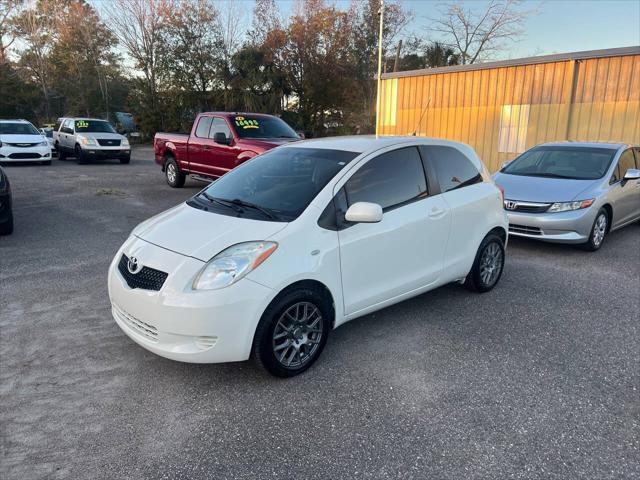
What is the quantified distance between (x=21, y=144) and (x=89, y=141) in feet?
7.04

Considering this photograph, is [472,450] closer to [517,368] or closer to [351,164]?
[517,368]

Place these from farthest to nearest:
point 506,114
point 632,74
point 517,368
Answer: point 506,114, point 632,74, point 517,368

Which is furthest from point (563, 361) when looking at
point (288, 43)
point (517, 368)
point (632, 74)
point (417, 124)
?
point (288, 43)

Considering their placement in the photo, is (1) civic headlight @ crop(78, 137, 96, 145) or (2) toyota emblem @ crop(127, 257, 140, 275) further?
(1) civic headlight @ crop(78, 137, 96, 145)

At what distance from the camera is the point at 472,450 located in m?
2.70

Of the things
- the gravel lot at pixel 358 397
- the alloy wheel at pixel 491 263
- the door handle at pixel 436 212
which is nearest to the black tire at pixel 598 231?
the gravel lot at pixel 358 397

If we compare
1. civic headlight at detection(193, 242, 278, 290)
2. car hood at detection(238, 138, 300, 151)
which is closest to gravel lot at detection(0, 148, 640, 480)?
civic headlight at detection(193, 242, 278, 290)

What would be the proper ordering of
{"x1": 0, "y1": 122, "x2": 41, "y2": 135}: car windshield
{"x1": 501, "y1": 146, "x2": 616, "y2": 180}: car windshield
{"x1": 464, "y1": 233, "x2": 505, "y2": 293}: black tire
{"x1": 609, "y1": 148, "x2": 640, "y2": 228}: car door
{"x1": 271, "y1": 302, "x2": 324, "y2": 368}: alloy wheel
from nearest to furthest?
{"x1": 271, "y1": 302, "x2": 324, "y2": 368}: alloy wheel, {"x1": 464, "y1": 233, "x2": 505, "y2": 293}: black tire, {"x1": 609, "y1": 148, "x2": 640, "y2": 228}: car door, {"x1": 501, "y1": 146, "x2": 616, "y2": 180}: car windshield, {"x1": 0, "y1": 122, "x2": 41, "y2": 135}: car windshield

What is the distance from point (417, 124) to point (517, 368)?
13.1 meters

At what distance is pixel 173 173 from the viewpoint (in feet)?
42.2

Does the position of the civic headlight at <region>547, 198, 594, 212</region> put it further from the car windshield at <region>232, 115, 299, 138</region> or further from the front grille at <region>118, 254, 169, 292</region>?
the car windshield at <region>232, 115, 299, 138</region>

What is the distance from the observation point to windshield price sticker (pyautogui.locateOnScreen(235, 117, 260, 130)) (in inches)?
426

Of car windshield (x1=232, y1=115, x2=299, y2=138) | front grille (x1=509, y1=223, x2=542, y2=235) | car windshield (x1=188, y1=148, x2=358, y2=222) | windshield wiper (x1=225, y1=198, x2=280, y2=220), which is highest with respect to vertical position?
car windshield (x1=232, y1=115, x2=299, y2=138)

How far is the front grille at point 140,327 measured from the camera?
3201mm
